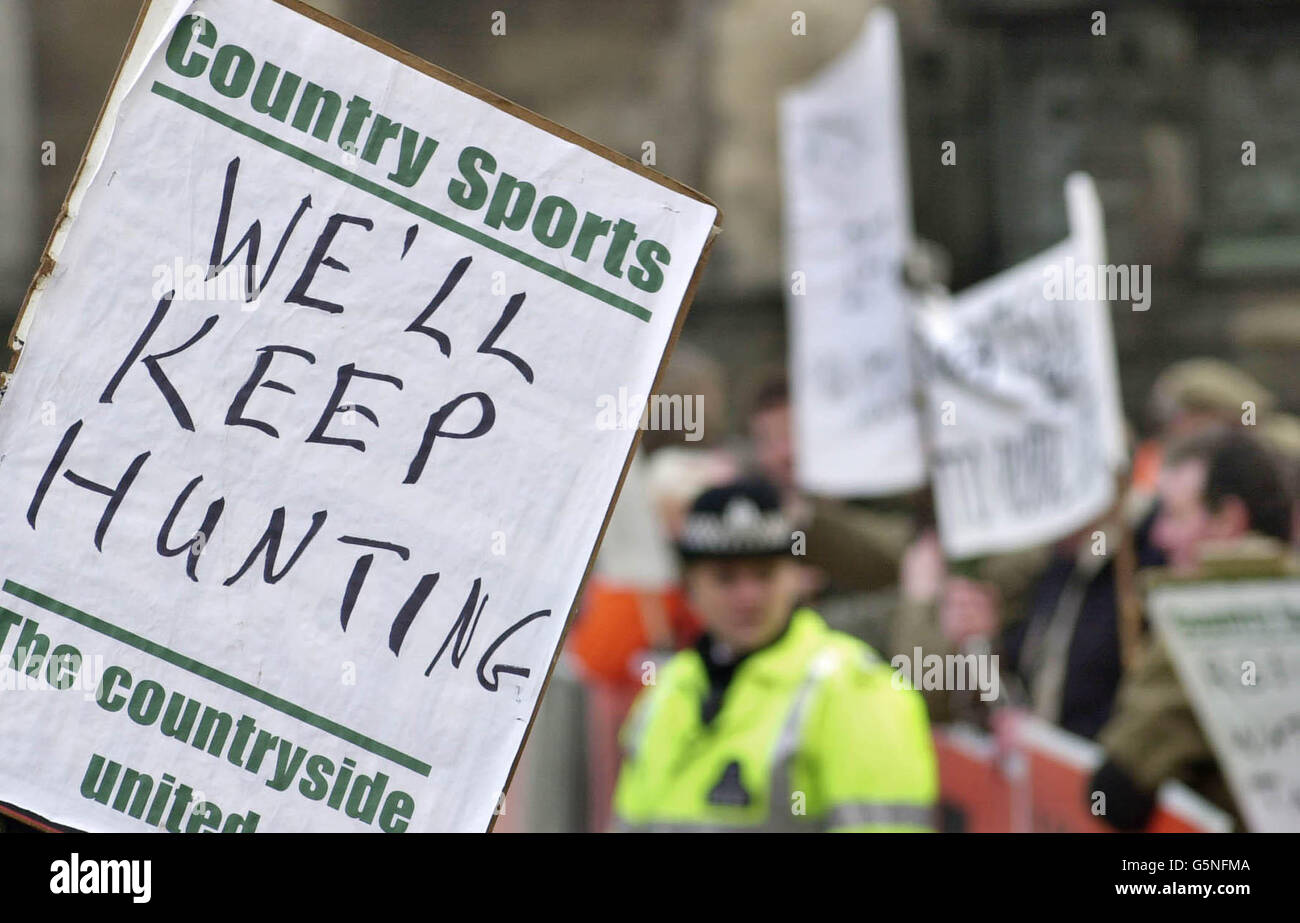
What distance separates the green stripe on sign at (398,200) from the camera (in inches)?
77.7

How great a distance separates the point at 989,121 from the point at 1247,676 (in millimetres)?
11252

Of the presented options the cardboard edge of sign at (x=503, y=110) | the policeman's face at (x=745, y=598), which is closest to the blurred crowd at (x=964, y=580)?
the policeman's face at (x=745, y=598)

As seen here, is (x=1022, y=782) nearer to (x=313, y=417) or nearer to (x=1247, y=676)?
(x=1247, y=676)

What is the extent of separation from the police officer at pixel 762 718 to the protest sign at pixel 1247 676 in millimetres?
587

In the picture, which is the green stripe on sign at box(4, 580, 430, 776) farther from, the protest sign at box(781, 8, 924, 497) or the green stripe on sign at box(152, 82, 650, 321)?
the protest sign at box(781, 8, 924, 497)

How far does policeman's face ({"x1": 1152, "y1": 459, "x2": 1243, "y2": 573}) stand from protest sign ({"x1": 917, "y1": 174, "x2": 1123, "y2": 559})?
0.21 m

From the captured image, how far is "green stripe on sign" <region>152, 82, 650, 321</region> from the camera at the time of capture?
6.48 ft

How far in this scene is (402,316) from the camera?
2029 millimetres

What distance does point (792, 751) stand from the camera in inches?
149
